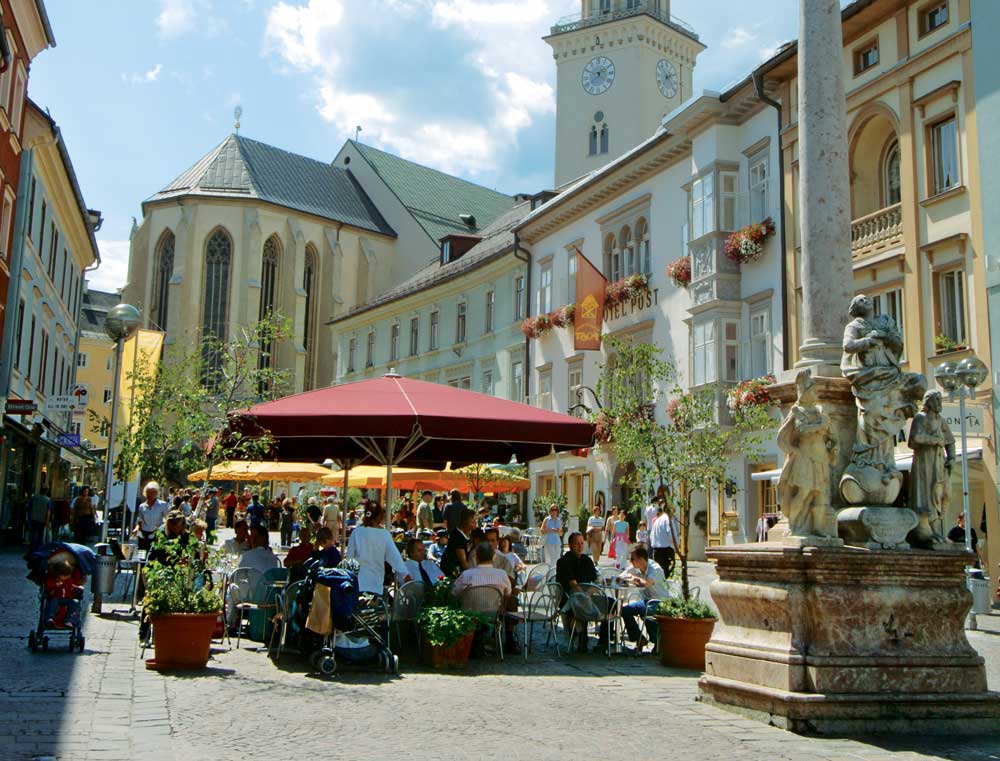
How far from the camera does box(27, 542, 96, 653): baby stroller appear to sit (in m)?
10.1

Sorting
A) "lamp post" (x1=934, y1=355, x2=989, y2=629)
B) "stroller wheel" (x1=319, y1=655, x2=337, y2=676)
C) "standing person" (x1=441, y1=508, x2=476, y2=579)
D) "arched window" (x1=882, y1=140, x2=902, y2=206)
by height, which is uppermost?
"arched window" (x1=882, y1=140, x2=902, y2=206)

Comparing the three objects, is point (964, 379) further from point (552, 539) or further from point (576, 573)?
point (552, 539)

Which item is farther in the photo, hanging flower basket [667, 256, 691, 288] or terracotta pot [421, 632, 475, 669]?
hanging flower basket [667, 256, 691, 288]

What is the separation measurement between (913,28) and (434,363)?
26.2 meters

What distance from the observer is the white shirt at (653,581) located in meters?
11.8

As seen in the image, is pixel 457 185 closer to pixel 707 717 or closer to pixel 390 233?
pixel 390 233

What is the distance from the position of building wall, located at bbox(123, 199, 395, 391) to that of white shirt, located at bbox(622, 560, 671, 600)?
4751cm

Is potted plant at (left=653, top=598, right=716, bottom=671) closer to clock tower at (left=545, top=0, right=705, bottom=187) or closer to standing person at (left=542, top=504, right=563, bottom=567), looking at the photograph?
standing person at (left=542, top=504, right=563, bottom=567)

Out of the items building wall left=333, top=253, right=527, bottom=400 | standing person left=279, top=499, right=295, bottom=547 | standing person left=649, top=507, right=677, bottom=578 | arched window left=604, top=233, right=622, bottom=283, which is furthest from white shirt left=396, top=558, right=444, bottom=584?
building wall left=333, top=253, right=527, bottom=400

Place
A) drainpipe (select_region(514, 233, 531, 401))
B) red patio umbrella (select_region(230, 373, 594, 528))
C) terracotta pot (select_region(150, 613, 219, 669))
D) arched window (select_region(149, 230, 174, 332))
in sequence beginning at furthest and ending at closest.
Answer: arched window (select_region(149, 230, 174, 332))
drainpipe (select_region(514, 233, 531, 401))
red patio umbrella (select_region(230, 373, 594, 528))
terracotta pot (select_region(150, 613, 219, 669))

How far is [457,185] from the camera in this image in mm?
73625

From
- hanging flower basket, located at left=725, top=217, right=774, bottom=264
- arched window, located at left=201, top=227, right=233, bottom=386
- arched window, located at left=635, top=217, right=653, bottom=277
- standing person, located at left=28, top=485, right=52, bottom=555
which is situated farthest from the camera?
arched window, located at left=201, top=227, right=233, bottom=386

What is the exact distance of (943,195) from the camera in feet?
64.5

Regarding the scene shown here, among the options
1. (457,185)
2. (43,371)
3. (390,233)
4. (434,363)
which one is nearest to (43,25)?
(43,371)
